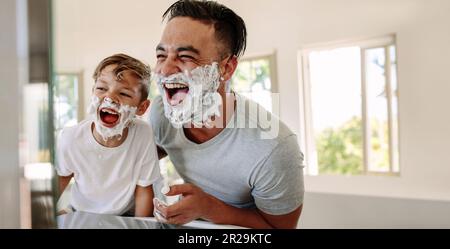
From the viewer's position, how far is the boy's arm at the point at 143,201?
3.94 ft

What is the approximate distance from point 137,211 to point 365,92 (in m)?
0.73

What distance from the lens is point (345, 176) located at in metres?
1.10

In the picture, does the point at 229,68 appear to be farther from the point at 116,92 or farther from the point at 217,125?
the point at 116,92

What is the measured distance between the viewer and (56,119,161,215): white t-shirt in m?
1.20

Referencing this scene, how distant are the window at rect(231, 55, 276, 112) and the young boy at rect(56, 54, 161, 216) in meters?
0.26

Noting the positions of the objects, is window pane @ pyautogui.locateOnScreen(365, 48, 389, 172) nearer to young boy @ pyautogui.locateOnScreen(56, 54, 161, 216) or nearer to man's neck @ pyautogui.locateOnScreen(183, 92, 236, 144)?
man's neck @ pyautogui.locateOnScreen(183, 92, 236, 144)

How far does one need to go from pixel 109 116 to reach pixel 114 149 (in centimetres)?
10

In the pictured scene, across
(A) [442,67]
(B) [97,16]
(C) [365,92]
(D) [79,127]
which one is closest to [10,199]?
(D) [79,127]

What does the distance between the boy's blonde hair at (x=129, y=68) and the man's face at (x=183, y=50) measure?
4cm

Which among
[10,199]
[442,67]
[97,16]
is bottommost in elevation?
[10,199]

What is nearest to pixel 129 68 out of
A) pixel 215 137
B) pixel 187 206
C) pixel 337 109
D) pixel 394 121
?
pixel 215 137

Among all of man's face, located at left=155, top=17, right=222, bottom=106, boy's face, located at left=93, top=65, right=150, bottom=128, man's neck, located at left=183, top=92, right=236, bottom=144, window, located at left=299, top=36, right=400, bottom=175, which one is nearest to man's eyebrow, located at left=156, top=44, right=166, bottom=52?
man's face, located at left=155, top=17, right=222, bottom=106
